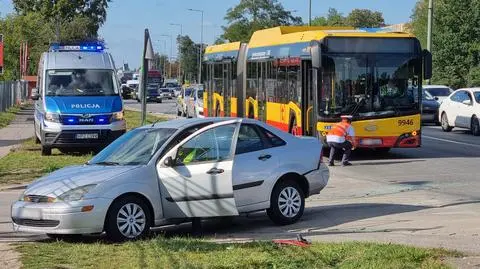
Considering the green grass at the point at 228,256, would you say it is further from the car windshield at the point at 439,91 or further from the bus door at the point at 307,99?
the car windshield at the point at 439,91

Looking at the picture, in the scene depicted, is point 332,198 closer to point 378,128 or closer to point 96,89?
point 378,128

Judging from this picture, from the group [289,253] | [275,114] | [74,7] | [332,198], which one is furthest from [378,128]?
[74,7]

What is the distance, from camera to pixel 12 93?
186ft

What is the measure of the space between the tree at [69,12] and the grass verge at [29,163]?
33.7 metres

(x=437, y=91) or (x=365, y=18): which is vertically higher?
(x=365, y=18)

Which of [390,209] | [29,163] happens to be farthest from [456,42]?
[390,209]

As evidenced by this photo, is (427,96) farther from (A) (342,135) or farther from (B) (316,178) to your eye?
(B) (316,178)

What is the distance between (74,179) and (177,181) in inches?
51.5

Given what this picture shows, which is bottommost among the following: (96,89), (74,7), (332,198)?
(332,198)

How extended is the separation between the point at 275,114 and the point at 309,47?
11.5 ft

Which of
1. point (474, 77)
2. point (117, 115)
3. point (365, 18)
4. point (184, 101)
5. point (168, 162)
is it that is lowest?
point (184, 101)

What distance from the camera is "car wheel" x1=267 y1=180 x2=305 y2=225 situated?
10.9 m

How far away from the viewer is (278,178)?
10844 mm

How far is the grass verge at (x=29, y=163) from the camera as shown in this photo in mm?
17062
